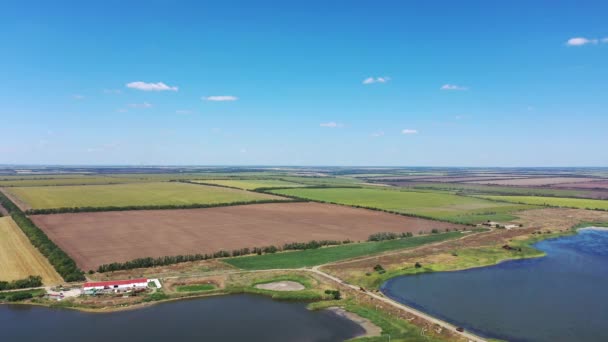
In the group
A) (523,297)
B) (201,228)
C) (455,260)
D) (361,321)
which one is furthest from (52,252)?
(523,297)

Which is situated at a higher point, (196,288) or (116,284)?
(116,284)

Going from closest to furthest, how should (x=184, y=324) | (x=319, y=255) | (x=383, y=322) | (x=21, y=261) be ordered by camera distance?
(x=184, y=324) → (x=383, y=322) → (x=21, y=261) → (x=319, y=255)

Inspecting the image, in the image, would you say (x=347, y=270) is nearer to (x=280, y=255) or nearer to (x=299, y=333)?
(x=280, y=255)

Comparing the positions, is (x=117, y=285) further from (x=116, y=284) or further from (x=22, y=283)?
(x=22, y=283)

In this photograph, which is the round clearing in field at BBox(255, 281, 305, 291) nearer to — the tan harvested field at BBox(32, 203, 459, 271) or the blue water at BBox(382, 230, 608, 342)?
the blue water at BBox(382, 230, 608, 342)

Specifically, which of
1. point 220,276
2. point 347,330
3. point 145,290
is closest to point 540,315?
point 347,330

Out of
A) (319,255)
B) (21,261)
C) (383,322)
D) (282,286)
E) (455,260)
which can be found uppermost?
(21,261)
